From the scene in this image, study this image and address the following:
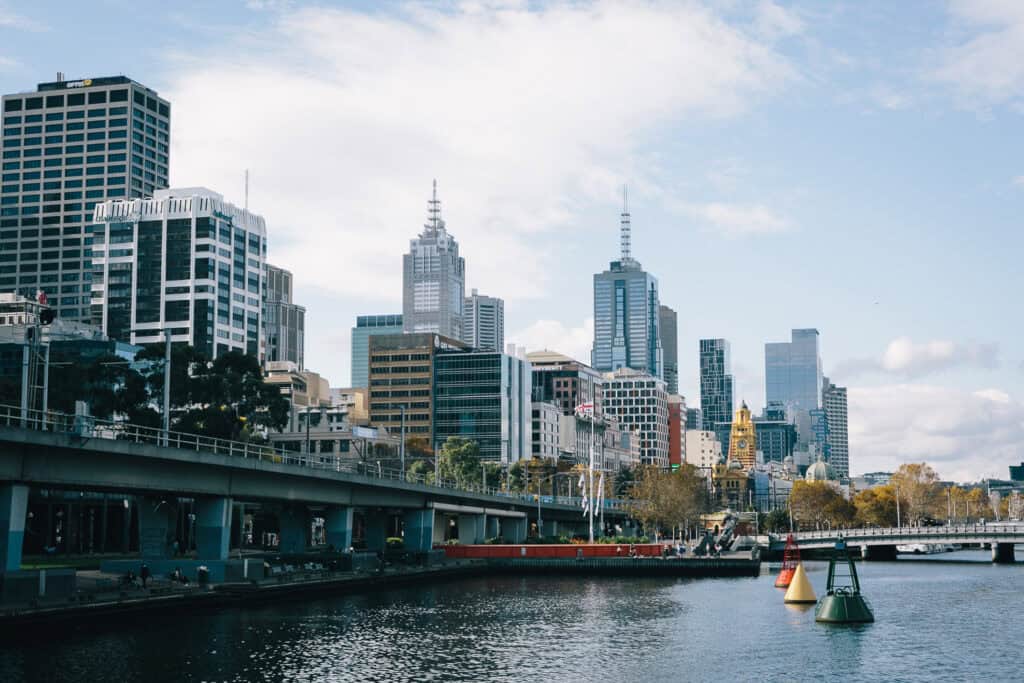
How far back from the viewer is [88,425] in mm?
75625

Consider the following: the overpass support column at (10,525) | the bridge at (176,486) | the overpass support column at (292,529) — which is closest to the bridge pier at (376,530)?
the bridge at (176,486)

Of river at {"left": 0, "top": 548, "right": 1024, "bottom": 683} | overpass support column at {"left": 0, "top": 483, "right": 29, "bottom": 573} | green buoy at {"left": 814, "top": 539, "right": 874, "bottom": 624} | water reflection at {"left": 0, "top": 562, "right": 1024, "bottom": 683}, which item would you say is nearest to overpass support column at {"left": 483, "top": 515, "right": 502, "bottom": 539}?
river at {"left": 0, "top": 548, "right": 1024, "bottom": 683}

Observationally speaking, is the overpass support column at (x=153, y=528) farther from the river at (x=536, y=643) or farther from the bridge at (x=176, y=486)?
the river at (x=536, y=643)

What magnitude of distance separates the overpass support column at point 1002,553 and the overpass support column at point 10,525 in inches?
6092

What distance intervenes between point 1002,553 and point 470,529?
8495cm

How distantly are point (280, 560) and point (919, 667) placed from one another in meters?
63.3

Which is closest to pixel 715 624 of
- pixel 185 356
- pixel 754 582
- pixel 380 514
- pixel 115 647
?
pixel 115 647

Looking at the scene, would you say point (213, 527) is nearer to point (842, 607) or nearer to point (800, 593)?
point (800, 593)

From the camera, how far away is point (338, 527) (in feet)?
391

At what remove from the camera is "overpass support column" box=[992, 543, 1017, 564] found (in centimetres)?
18938

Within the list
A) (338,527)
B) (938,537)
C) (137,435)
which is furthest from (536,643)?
(938,537)

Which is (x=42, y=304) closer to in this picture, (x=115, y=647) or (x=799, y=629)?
(x=115, y=647)

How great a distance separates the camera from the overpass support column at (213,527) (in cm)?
9400

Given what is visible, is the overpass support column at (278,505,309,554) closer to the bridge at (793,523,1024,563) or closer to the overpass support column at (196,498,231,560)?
the overpass support column at (196,498,231,560)
